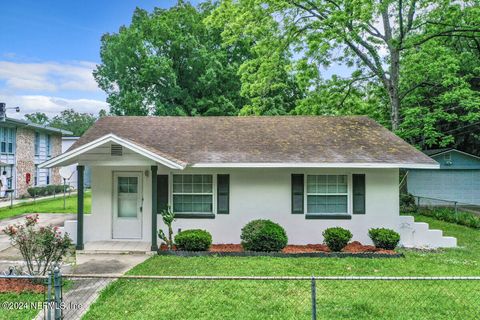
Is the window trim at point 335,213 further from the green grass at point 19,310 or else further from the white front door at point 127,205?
the green grass at point 19,310

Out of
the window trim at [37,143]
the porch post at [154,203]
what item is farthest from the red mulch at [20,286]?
the window trim at [37,143]

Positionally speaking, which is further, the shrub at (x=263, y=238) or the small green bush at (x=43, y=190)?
the small green bush at (x=43, y=190)

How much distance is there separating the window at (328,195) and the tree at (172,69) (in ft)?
58.4

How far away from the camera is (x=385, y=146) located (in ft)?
39.6

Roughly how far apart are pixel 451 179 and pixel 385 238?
14.8m

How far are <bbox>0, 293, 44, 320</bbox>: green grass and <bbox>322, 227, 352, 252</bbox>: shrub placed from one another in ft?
22.8

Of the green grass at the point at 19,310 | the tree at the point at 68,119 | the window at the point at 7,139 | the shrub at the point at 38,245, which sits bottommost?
the green grass at the point at 19,310

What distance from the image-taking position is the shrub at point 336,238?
10.2 metres

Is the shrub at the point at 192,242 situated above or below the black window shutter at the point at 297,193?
below

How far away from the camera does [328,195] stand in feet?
37.8

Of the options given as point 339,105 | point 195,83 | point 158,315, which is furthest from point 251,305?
point 195,83

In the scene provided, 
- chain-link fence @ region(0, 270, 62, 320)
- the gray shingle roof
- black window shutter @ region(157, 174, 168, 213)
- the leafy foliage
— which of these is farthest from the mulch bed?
chain-link fence @ region(0, 270, 62, 320)

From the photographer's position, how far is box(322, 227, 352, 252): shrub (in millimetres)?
10172

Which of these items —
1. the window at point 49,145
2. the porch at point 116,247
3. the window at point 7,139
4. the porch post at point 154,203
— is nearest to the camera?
the porch at point 116,247
